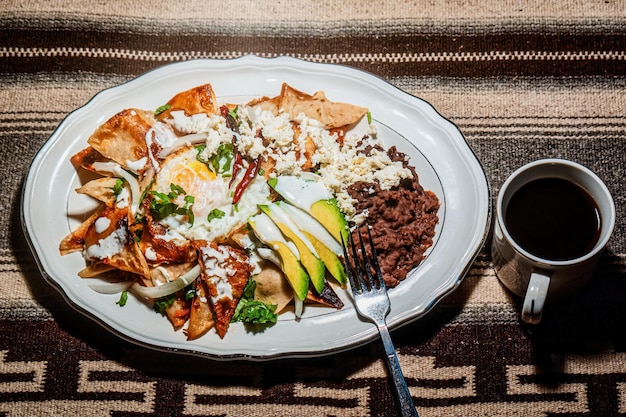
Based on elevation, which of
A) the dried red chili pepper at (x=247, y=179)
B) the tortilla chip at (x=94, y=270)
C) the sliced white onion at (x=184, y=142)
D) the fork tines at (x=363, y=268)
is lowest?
the tortilla chip at (x=94, y=270)

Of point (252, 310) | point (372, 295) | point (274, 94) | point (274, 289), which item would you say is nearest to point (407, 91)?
point (274, 94)

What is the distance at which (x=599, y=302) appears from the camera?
9.20ft

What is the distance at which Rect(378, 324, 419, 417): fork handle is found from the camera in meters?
2.54

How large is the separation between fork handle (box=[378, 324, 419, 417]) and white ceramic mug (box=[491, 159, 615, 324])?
502mm

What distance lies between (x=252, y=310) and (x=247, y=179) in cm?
52

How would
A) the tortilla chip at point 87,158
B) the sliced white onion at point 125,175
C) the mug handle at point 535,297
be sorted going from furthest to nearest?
the tortilla chip at point 87,158
the sliced white onion at point 125,175
the mug handle at point 535,297

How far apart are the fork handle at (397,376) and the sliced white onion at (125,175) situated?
1.09m

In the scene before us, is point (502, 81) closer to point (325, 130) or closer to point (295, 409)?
point (325, 130)

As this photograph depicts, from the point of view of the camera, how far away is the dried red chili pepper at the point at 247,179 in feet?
8.82

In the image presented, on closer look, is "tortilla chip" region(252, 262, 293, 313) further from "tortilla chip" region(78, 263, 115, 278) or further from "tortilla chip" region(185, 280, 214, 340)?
"tortilla chip" region(78, 263, 115, 278)

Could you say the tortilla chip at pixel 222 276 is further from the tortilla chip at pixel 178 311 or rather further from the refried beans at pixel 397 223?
the refried beans at pixel 397 223

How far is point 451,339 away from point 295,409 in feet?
2.32

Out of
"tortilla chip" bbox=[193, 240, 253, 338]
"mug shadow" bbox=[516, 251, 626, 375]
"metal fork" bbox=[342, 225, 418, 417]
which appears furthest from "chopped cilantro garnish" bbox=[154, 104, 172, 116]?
"mug shadow" bbox=[516, 251, 626, 375]

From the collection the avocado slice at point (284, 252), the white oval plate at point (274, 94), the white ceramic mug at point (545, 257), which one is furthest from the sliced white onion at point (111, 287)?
the white ceramic mug at point (545, 257)
